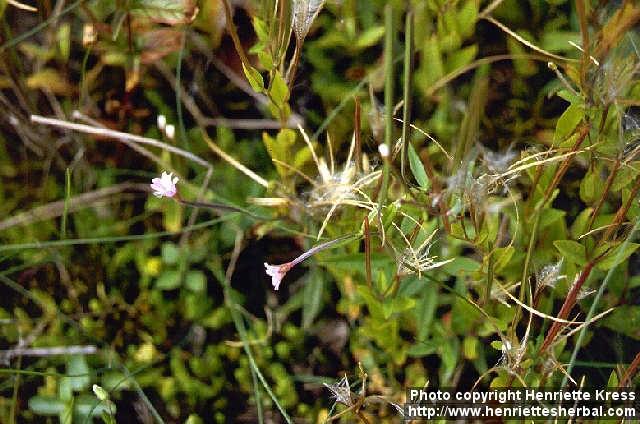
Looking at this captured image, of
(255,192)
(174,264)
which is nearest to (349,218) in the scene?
(255,192)

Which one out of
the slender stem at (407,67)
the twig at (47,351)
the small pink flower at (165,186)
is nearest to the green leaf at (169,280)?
the twig at (47,351)

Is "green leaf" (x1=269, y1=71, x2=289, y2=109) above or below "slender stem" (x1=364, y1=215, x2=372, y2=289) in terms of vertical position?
above

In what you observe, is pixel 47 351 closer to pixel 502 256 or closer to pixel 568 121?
pixel 502 256

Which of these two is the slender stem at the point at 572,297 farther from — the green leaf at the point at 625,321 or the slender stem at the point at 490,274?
the green leaf at the point at 625,321

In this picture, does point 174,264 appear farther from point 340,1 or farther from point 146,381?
point 340,1

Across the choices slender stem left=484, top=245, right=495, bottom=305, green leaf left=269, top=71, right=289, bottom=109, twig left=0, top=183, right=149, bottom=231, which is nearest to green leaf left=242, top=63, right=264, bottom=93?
green leaf left=269, top=71, right=289, bottom=109

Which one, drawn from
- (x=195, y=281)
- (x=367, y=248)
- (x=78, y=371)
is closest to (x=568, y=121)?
(x=367, y=248)

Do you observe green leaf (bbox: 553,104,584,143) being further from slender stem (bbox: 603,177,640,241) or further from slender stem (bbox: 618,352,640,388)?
slender stem (bbox: 618,352,640,388)

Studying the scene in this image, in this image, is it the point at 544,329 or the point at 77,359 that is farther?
the point at 77,359
